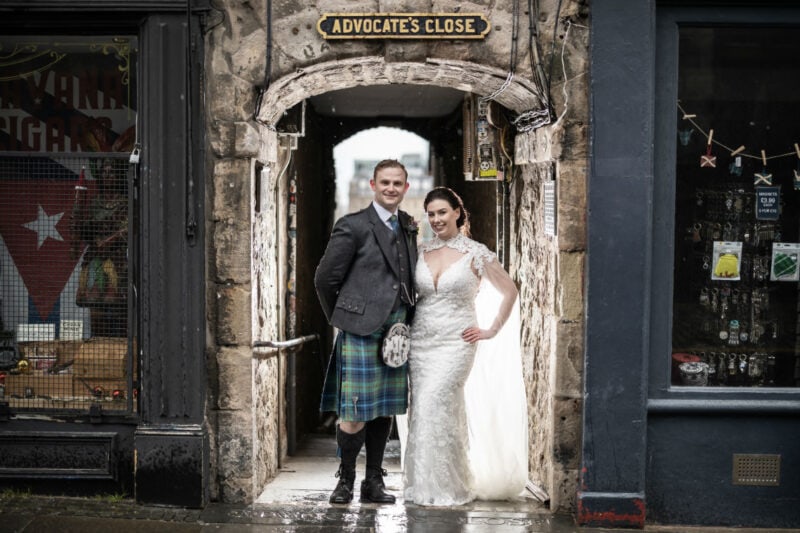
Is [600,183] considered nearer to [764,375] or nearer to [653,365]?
[653,365]

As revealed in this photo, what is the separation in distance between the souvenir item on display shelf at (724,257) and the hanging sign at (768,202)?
0.23 m

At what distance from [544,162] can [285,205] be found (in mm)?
2543

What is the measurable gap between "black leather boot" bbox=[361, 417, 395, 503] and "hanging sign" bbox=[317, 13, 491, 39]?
2.32 meters

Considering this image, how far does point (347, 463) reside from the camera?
5613 millimetres

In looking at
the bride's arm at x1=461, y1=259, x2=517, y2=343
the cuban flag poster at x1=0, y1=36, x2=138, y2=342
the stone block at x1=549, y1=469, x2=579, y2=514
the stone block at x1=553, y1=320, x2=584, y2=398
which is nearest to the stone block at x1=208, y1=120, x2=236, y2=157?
the cuban flag poster at x1=0, y1=36, x2=138, y2=342

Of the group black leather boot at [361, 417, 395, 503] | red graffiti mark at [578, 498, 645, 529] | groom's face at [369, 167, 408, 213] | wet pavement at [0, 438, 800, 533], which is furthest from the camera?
black leather boot at [361, 417, 395, 503]

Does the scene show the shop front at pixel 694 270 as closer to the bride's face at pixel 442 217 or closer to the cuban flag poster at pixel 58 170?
the bride's face at pixel 442 217

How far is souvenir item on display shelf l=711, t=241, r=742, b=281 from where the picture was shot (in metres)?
5.42

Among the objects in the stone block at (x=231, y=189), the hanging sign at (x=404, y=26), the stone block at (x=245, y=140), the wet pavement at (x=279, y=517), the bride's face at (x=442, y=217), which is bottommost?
the wet pavement at (x=279, y=517)

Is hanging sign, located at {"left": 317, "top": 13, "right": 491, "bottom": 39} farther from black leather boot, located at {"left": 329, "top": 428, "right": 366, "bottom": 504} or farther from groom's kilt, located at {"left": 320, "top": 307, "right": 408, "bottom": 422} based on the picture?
black leather boot, located at {"left": 329, "top": 428, "right": 366, "bottom": 504}

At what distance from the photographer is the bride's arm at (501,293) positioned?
18.1 ft

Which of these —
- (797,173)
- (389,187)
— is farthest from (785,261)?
(389,187)

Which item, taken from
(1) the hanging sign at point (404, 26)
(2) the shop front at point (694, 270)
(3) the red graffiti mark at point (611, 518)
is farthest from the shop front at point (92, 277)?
(2) the shop front at point (694, 270)

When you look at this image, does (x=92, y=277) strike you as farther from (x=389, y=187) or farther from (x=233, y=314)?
(x=389, y=187)
